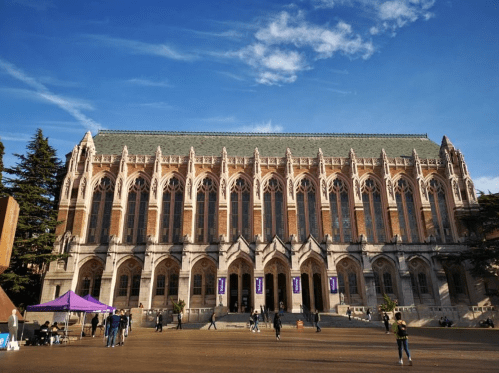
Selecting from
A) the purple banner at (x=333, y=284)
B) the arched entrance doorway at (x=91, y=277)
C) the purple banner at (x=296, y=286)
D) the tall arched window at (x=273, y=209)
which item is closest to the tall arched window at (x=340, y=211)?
the purple banner at (x=333, y=284)

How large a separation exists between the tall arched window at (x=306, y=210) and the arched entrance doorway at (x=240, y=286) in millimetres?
7254

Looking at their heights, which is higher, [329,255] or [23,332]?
[329,255]

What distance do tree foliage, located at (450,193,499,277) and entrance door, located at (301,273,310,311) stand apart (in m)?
15.1

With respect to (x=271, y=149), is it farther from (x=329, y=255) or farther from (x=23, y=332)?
(x=23, y=332)

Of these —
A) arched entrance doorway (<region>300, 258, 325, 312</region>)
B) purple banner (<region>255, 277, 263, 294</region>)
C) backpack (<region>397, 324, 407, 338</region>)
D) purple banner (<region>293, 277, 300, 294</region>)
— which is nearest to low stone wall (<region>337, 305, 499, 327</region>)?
purple banner (<region>293, 277, 300, 294</region>)

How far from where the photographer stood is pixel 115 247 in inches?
1483

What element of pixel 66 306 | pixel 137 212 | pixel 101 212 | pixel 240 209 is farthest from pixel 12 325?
pixel 240 209

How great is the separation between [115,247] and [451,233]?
122 feet

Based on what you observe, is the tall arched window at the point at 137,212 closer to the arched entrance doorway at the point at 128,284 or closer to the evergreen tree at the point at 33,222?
the arched entrance doorway at the point at 128,284

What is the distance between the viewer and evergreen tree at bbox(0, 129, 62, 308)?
112 ft

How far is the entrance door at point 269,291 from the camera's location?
3806 cm

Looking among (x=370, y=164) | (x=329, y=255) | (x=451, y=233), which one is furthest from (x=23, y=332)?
(x=451, y=233)

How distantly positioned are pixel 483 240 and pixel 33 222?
4624 centimetres

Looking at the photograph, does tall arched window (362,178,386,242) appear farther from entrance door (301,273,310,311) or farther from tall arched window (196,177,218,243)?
tall arched window (196,177,218,243)
